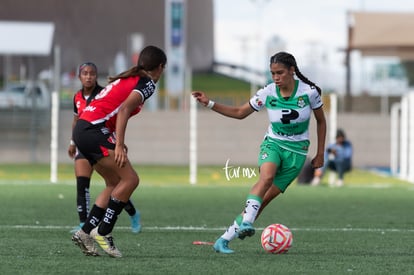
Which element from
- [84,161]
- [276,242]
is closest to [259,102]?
[276,242]

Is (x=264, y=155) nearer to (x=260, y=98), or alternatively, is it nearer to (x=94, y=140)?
(x=260, y=98)

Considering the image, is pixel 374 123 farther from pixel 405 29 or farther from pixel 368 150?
pixel 405 29

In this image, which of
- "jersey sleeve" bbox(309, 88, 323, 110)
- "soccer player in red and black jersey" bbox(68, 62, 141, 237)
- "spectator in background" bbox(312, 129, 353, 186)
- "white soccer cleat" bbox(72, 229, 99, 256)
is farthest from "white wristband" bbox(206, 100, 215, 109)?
"spectator in background" bbox(312, 129, 353, 186)

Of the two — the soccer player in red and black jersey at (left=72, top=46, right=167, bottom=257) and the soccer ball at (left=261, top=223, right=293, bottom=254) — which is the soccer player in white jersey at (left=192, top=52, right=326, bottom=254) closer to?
the soccer ball at (left=261, top=223, right=293, bottom=254)

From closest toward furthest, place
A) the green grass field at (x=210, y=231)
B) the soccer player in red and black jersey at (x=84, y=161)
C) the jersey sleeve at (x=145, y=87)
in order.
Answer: the green grass field at (x=210, y=231)
the jersey sleeve at (x=145, y=87)
the soccer player in red and black jersey at (x=84, y=161)

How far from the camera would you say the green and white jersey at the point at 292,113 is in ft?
38.8

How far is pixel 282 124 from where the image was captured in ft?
38.9

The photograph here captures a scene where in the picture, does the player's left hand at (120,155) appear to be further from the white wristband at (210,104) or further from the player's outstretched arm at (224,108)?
the white wristband at (210,104)

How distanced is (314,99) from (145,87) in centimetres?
190

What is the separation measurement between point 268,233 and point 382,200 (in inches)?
392

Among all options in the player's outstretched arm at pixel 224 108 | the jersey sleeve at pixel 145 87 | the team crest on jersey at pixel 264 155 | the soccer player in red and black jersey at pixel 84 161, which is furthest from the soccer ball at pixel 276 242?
the soccer player in red and black jersey at pixel 84 161

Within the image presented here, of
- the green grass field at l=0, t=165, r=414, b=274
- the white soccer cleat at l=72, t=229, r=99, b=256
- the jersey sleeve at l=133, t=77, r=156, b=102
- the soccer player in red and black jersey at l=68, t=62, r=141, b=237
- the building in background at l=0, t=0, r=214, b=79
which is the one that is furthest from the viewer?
the building in background at l=0, t=0, r=214, b=79

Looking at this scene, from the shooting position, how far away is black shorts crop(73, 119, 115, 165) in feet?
36.4

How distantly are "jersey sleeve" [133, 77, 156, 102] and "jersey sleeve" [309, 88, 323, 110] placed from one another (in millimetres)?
1758
